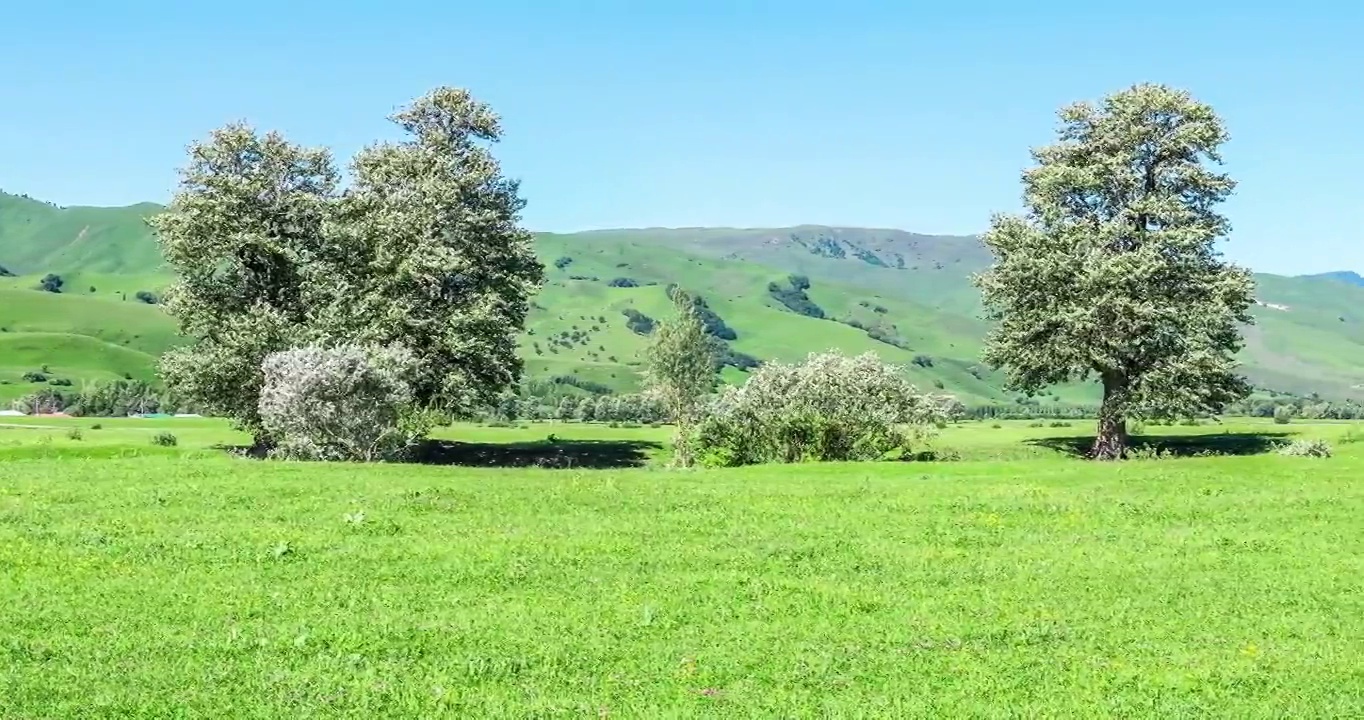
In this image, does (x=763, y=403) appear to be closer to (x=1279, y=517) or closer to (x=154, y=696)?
(x=1279, y=517)

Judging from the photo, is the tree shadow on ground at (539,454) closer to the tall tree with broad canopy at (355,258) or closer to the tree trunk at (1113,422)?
the tall tree with broad canopy at (355,258)

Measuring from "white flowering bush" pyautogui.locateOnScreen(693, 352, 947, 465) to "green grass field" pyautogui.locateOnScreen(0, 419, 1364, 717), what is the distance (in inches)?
636

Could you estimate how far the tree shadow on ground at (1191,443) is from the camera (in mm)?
64125

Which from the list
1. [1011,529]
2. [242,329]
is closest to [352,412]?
[242,329]

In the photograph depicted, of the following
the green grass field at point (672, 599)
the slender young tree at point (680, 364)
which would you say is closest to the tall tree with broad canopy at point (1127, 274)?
the slender young tree at point (680, 364)

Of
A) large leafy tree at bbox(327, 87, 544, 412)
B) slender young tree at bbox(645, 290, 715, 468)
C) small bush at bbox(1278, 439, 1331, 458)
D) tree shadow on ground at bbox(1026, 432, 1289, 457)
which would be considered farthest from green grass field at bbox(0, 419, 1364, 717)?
slender young tree at bbox(645, 290, 715, 468)

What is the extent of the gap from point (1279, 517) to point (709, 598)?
1724 cm

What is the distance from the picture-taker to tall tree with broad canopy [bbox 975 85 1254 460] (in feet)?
198

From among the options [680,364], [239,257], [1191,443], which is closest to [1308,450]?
[1191,443]

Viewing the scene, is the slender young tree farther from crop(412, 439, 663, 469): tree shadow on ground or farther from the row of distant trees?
the row of distant trees

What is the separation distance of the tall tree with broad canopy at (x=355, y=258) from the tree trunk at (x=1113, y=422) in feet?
102

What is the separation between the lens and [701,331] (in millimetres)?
82500

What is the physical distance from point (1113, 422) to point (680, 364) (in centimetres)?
2852

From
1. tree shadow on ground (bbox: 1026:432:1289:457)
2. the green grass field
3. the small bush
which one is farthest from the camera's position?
tree shadow on ground (bbox: 1026:432:1289:457)
